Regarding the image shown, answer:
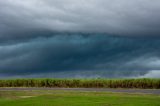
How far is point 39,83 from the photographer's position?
8112 centimetres

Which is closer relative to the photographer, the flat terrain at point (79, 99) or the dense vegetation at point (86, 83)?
the flat terrain at point (79, 99)

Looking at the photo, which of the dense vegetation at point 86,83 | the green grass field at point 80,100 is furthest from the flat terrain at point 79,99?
the dense vegetation at point 86,83

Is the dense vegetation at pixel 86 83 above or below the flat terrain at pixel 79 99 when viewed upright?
above

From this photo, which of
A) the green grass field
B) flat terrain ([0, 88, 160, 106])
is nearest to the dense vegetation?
flat terrain ([0, 88, 160, 106])

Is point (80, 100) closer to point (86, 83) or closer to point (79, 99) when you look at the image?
point (79, 99)

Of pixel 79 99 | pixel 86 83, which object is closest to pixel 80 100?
pixel 79 99

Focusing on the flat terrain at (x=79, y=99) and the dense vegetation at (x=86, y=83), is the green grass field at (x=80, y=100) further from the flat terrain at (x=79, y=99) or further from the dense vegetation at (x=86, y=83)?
the dense vegetation at (x=86, y=83)

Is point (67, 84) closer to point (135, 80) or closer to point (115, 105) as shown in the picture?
point (135, 80)

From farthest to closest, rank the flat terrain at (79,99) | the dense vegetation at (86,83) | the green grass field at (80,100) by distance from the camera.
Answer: the dense vegetation at (86,83) < the flat terrain at (79,99) < the green grass field at (80,100)

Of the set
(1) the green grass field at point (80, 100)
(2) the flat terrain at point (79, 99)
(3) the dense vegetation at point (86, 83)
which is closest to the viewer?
(1) the green grass field at point (80, 100)

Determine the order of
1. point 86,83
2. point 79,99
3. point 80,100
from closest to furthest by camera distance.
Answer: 1. point 80,100
2. point 79,99
3. point 86,83

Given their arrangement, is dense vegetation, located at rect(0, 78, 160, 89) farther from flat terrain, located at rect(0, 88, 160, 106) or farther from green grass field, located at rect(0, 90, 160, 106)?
green grass field, located at rect(0, 90, 160, 106)

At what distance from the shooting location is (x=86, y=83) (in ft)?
256

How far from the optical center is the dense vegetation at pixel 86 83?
74.1m
